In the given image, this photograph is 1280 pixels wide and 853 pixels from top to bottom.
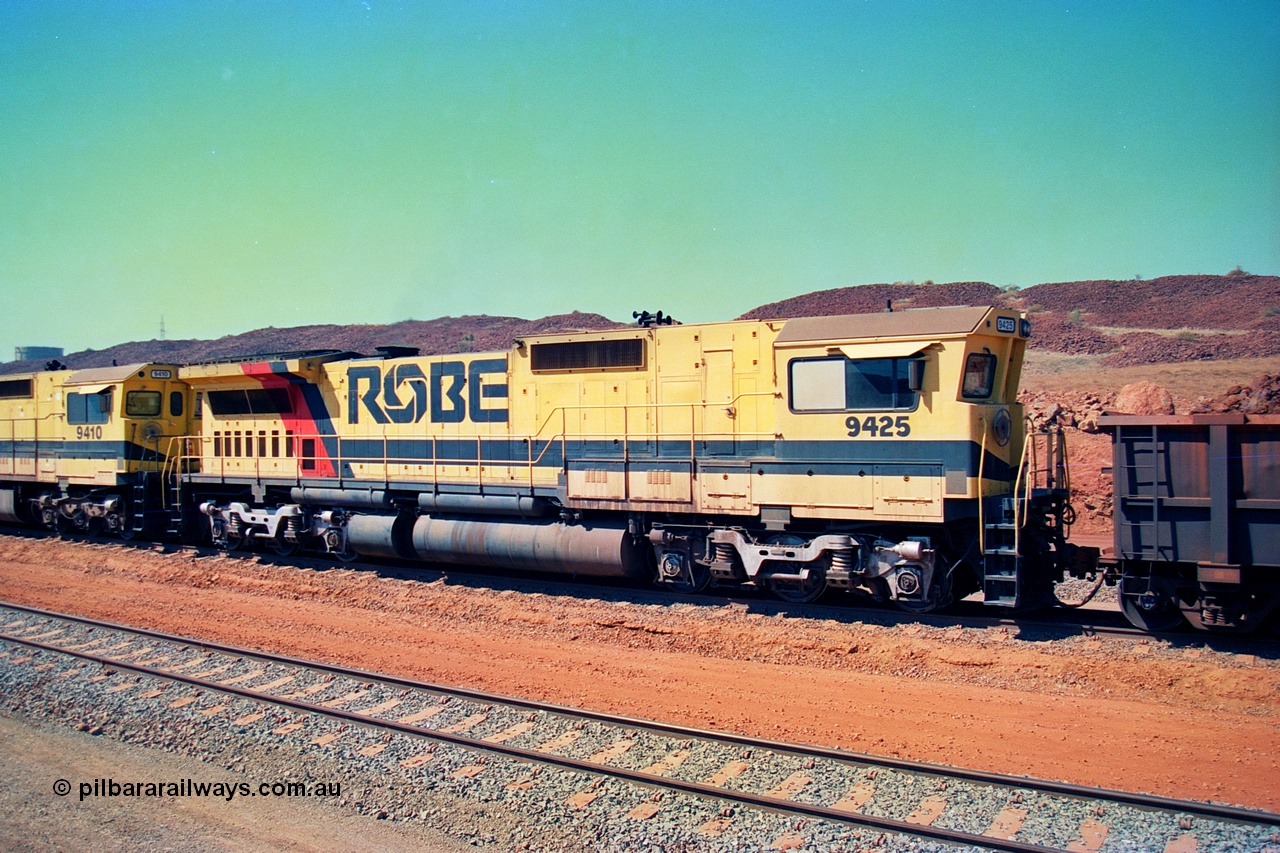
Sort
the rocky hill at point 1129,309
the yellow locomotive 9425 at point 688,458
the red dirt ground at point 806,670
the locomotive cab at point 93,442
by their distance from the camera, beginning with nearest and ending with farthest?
the red dirt ground at point 806,670 → the yellow locomotive 9425 at point 688,458 → the locomotive cab at point 93,442 → the rocky hill at point 1129,309

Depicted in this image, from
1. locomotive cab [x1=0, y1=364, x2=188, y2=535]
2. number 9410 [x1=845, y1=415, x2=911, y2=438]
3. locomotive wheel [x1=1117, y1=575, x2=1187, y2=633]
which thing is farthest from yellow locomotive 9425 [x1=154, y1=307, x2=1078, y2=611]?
locomotive cab [x1=0, y1=364, x2=188, y2=535]

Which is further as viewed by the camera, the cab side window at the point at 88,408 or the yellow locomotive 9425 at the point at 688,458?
the cab side window at the point at 88,408

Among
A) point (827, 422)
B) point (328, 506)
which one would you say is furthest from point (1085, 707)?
point (328, 506)

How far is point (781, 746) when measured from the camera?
712 centimetres

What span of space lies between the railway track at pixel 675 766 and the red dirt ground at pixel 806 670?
1.62 ft

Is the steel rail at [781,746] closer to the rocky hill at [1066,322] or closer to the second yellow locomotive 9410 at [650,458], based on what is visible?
the second yellow locomotive 9410 at [650,458]

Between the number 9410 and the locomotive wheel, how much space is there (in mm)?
2859

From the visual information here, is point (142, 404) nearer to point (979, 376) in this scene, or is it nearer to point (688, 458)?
point (688, 458)

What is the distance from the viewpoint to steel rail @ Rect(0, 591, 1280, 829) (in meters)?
5.89

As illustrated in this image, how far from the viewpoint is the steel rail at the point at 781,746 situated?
232 inches

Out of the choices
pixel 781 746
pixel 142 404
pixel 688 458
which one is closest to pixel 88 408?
pixel 142 404

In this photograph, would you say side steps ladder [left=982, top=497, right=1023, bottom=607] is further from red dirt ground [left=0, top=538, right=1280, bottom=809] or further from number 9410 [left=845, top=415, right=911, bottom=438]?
number 9410 [left=845, top=415, right=911, bottom=438]

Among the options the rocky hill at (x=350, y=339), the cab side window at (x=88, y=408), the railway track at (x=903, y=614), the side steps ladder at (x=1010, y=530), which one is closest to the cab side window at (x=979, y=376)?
the side steps ladder at (x=1010, y=530)

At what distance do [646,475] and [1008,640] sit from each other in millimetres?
5029
